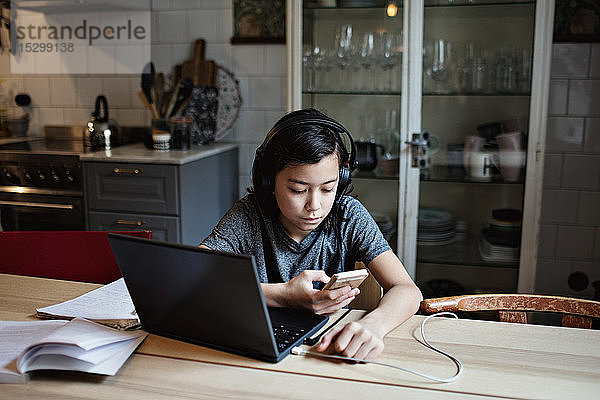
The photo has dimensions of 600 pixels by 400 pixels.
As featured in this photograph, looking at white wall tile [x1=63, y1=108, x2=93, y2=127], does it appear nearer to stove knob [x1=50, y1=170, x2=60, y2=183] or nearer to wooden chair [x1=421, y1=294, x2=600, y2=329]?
stove knob [x1=50, y1=170, x2=60, y2=183]

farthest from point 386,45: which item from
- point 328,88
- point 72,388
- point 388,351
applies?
point 72,388

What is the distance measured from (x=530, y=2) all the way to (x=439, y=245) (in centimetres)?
109

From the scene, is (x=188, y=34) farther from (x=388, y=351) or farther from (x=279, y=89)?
(x=388, y=351)

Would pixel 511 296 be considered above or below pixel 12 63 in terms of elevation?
below

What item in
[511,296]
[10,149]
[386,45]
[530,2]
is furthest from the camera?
[10,149]

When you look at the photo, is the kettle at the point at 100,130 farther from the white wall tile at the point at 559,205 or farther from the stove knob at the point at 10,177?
the white wall tile at the point at 559,205

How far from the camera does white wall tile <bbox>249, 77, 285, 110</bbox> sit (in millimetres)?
2977

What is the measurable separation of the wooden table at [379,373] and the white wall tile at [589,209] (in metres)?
1.77

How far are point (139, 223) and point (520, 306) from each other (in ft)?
5.84

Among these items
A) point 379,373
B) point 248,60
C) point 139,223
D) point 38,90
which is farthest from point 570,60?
point 38,90

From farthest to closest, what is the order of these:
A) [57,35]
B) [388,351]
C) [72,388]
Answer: [57,35] → [388,351] → [72,388]

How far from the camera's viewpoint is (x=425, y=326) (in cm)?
118

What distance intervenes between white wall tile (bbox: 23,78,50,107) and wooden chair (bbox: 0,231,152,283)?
1894mm

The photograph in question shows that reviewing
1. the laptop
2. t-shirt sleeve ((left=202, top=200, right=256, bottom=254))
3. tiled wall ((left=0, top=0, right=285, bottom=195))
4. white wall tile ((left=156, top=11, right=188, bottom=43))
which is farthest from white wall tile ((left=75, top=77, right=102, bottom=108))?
the laptop
